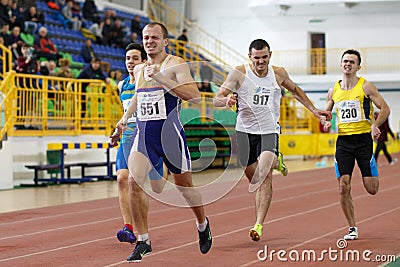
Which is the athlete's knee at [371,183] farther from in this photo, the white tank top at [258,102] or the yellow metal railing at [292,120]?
the yellow metal railing at [292,120]

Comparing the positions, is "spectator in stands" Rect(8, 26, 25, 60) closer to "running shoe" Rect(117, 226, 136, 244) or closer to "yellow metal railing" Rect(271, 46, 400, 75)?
"running shoe" Rect(117, 226, 136, 244)

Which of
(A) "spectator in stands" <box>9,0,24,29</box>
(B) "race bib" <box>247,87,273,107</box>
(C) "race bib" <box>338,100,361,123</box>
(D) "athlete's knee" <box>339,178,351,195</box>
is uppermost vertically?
(A) "spectator in stands" <box>9,0,24,29</box>

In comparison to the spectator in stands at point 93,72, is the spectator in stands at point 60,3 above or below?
above

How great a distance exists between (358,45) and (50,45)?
25.8 m

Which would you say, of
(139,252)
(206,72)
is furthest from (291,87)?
(206,72)

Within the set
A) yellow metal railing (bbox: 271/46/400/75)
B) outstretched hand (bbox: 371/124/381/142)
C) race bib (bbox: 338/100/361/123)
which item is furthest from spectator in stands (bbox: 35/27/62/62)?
yellow metal railing (bbox: 271/46/400/75)

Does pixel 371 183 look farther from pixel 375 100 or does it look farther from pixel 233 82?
pixel 233 82

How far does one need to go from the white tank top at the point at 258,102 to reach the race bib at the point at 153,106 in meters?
1.83

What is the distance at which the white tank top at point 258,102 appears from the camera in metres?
9.25

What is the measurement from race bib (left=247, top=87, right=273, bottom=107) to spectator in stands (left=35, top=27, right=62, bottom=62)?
46.3 feet

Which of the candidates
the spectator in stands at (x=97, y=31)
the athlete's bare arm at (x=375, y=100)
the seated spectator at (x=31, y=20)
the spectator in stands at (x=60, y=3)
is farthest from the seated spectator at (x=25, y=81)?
the athlete's bare arm at (x=375, y=100)

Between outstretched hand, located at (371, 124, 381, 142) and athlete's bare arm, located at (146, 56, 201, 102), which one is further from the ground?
athlete's bare arm, located at (146, 56, 201, 102)

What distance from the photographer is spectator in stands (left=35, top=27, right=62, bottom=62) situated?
2277 cm

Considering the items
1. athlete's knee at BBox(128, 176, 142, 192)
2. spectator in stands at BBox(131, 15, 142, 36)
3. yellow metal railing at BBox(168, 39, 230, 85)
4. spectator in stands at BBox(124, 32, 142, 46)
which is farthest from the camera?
yellow metal railing at BBox(168, 39, 230, 85)
